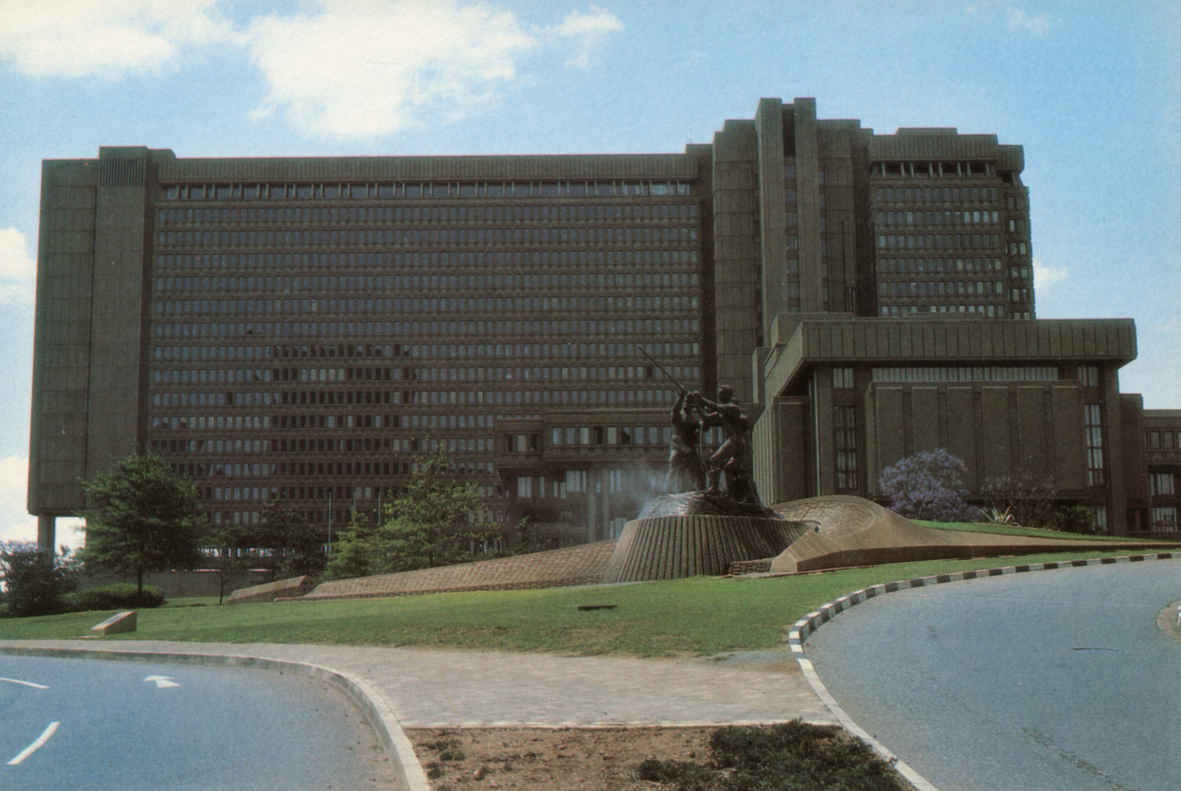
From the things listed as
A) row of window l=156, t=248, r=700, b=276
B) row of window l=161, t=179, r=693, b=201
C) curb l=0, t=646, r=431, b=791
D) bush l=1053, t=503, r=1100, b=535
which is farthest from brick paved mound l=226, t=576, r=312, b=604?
row of window l=161, t=179, r=693, b=201

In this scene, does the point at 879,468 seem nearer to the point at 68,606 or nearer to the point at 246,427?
the point at 68,606

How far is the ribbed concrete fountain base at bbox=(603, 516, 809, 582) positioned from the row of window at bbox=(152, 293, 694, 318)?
4773 inches

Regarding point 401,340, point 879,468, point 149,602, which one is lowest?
point 149,602

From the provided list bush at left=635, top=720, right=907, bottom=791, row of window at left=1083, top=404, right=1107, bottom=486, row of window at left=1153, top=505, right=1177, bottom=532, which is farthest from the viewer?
row of window at left=1153, top=505, right=1177, bottom=532

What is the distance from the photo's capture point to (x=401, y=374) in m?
163

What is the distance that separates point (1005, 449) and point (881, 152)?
227 ft

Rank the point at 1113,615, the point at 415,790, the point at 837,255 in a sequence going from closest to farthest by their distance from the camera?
the point at 415,790 → the point at 1113,615 → the point at 837,255

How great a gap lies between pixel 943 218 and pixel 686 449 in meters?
121

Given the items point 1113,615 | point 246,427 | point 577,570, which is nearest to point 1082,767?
point 1113,615

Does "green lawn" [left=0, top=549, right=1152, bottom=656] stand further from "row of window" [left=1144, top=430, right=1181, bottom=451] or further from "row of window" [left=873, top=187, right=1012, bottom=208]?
"row of window" [left=873, top=187, right=1012, bottom=208]

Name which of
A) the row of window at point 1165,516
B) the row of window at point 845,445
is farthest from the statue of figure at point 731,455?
the row of window at point 1165,516

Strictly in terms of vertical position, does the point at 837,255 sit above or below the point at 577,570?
above

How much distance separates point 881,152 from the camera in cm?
15850

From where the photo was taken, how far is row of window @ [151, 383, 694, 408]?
16062cm
